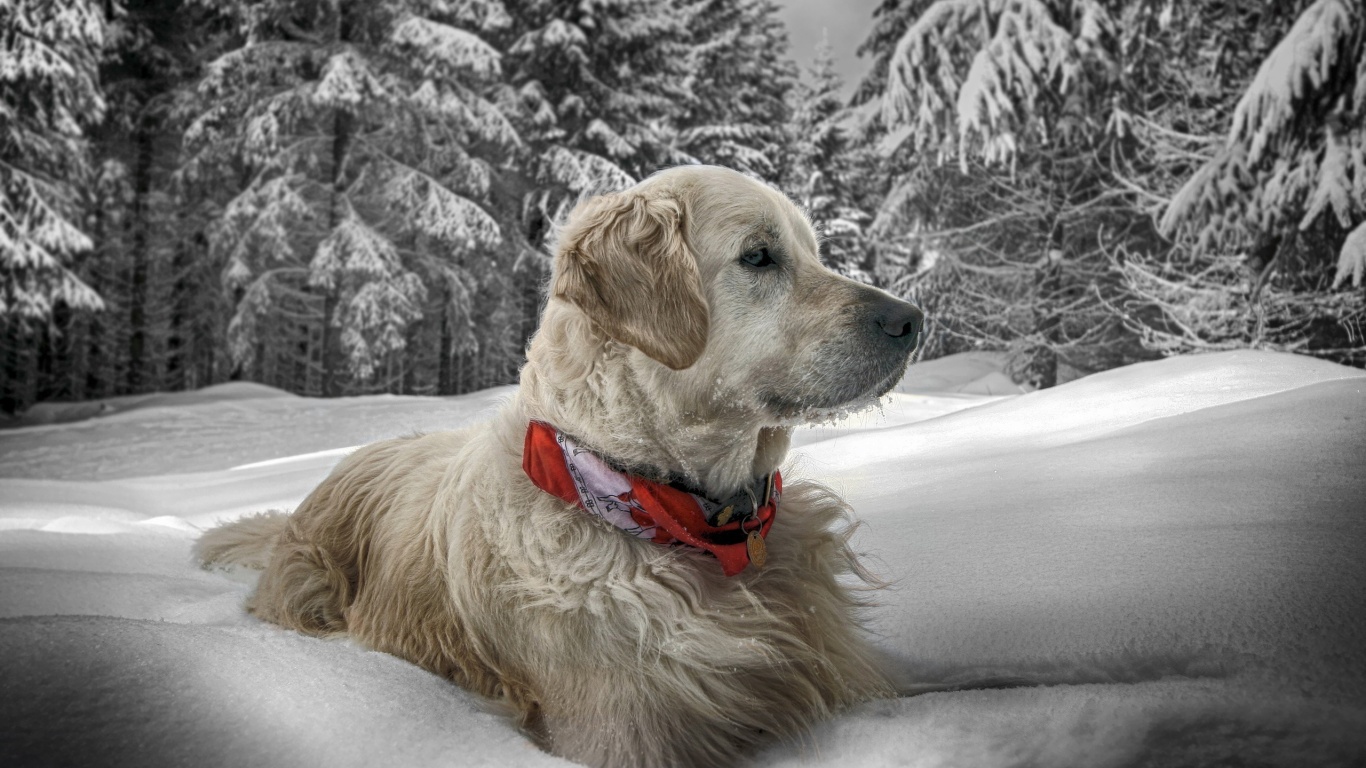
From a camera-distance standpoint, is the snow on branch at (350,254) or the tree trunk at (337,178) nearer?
the snow on branch at (350,254)

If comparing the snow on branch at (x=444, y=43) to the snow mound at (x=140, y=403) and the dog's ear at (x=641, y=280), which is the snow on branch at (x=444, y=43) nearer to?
the snow mound at (x=140, y=403)

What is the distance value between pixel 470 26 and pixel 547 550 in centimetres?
1718

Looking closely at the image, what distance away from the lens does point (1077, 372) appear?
12.2 m

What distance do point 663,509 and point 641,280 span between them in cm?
57

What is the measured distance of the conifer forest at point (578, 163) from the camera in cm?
826

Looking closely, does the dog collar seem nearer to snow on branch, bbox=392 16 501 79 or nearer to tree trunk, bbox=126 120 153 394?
snow on branch, bbox=392 16 501 79

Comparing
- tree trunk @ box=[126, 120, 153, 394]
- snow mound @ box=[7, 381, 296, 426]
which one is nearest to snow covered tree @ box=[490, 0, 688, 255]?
snow mound @ box=[7, 381, 296, 426]

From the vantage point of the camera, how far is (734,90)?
2067 cm

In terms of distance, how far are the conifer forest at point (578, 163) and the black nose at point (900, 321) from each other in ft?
21.3

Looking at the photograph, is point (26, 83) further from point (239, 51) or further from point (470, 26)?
point (470, 26)

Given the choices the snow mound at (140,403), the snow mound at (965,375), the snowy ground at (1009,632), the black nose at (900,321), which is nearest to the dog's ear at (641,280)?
the black nose at (900,321)

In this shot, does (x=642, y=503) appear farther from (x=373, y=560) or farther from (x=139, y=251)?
(x=139, y=251)

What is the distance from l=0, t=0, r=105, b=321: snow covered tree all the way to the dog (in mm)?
13361

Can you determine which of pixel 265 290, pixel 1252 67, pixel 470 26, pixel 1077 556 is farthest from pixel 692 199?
pixel 470 26
